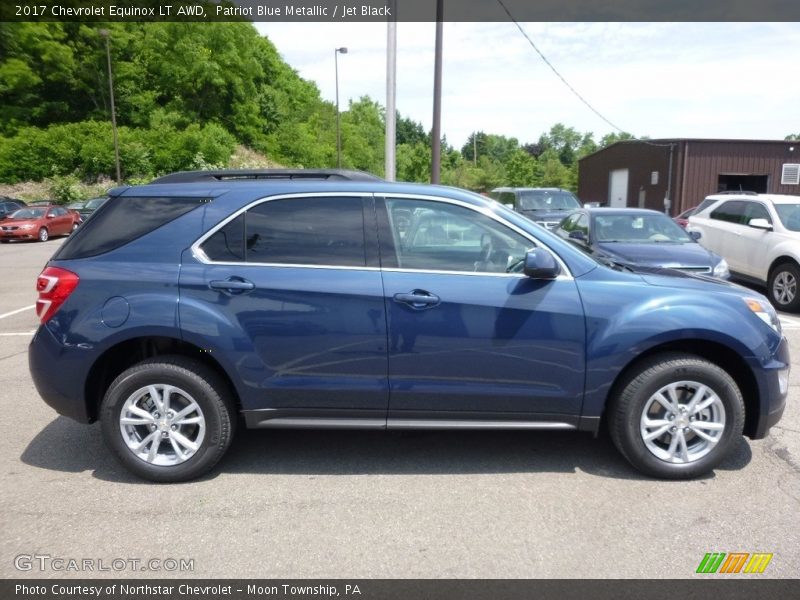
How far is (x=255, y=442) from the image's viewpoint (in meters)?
4.59

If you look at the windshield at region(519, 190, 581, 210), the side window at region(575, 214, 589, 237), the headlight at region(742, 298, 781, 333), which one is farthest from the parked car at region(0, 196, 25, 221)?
the headlight at region(742, 298, 781, 333)

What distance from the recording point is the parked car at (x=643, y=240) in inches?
325

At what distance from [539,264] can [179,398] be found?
230 centimetres

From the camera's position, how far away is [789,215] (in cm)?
1020

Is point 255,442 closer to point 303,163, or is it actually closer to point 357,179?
point 357,179

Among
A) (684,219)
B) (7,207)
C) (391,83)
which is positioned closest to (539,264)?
(391,83)

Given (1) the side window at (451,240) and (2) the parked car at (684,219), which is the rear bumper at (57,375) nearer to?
(1) the side window at (451,240)

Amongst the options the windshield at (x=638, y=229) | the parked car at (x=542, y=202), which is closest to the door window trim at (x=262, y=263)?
the windshield at (x=638, y=229)

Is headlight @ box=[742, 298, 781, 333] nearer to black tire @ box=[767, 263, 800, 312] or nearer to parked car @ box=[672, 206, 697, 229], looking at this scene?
black tire @ box=[767, 263, 800, 312]

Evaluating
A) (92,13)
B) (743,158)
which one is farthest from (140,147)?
(743,158)

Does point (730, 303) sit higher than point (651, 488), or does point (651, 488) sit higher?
point (730, 303)

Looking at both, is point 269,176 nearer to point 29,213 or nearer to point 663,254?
point 663,254

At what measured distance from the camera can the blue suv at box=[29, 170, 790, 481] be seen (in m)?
3.76
